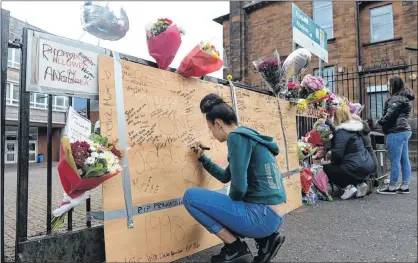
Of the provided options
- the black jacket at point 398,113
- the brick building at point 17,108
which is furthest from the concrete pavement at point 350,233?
the brick building at point 17,108

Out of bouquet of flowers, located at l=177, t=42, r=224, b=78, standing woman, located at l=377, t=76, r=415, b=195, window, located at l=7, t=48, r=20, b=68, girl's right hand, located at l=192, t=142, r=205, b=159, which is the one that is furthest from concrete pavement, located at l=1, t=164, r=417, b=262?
bouquet of flowers, located at l=177, t=42, r=224, b=78

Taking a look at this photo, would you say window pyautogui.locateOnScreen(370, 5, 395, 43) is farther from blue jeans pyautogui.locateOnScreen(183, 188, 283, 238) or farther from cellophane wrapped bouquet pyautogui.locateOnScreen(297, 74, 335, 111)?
blue jeans pyautogui.locateOnScreen(183, 188, 283, 238)

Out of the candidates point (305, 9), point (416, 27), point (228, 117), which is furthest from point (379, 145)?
point (305, 9)

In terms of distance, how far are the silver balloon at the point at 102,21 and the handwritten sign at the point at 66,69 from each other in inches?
10.8

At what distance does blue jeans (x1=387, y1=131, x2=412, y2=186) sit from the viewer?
18.6 ft

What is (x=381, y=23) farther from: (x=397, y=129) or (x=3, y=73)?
(x=3, y=73)

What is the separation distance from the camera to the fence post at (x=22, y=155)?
2117mm

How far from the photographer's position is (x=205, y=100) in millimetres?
2686

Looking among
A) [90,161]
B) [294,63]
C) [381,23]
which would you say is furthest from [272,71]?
[381,23]

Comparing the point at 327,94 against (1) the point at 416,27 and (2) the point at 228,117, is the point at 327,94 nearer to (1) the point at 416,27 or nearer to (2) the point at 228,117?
(2) the point at 228,117

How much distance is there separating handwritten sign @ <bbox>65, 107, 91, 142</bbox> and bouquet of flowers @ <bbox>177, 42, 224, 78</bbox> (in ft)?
3.40

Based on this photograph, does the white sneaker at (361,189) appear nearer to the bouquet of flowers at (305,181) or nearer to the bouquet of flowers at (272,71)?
the bouquet of flowers at (305,181)

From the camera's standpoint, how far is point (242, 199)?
2555 millimetres

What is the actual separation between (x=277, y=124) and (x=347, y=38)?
1419 centimetres
